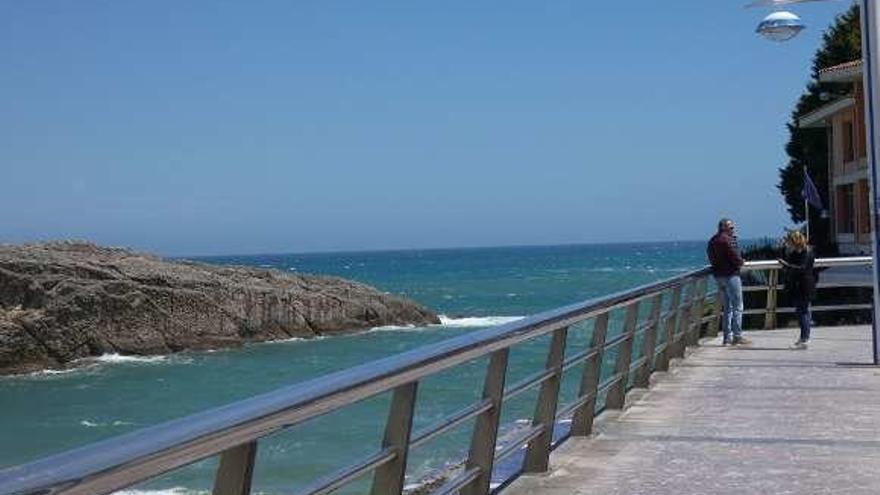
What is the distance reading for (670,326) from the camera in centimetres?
1388

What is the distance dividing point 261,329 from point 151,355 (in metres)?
6.27

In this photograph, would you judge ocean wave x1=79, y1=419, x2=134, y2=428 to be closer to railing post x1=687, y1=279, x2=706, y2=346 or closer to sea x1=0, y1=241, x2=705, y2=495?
sea x1=0, y1=241, x2=705, y2=495

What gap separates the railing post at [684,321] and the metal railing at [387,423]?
4.38 metres

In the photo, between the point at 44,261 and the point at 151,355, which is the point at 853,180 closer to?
the point at 151,355

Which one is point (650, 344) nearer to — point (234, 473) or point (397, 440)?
point (397, 440)

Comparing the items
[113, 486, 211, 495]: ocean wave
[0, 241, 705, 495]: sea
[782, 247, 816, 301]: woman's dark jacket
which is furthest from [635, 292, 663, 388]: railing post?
[113, 486, 211, 495]: ocean wave

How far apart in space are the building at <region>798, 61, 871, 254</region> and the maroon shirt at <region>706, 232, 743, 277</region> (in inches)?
928

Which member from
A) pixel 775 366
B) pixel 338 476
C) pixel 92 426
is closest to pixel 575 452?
pixel 338 476

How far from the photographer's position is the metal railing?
2.48 metres

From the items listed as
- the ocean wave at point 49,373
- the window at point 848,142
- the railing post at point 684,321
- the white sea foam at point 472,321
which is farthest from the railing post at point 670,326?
the white sea foam at point 472,321

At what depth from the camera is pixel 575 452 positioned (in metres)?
8.50

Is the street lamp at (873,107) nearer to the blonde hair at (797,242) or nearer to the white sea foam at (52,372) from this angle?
the blonde hair at (797,242)

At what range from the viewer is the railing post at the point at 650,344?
1186 cm

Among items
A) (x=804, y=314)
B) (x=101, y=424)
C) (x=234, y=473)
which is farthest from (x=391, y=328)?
(x=234, y=473)
